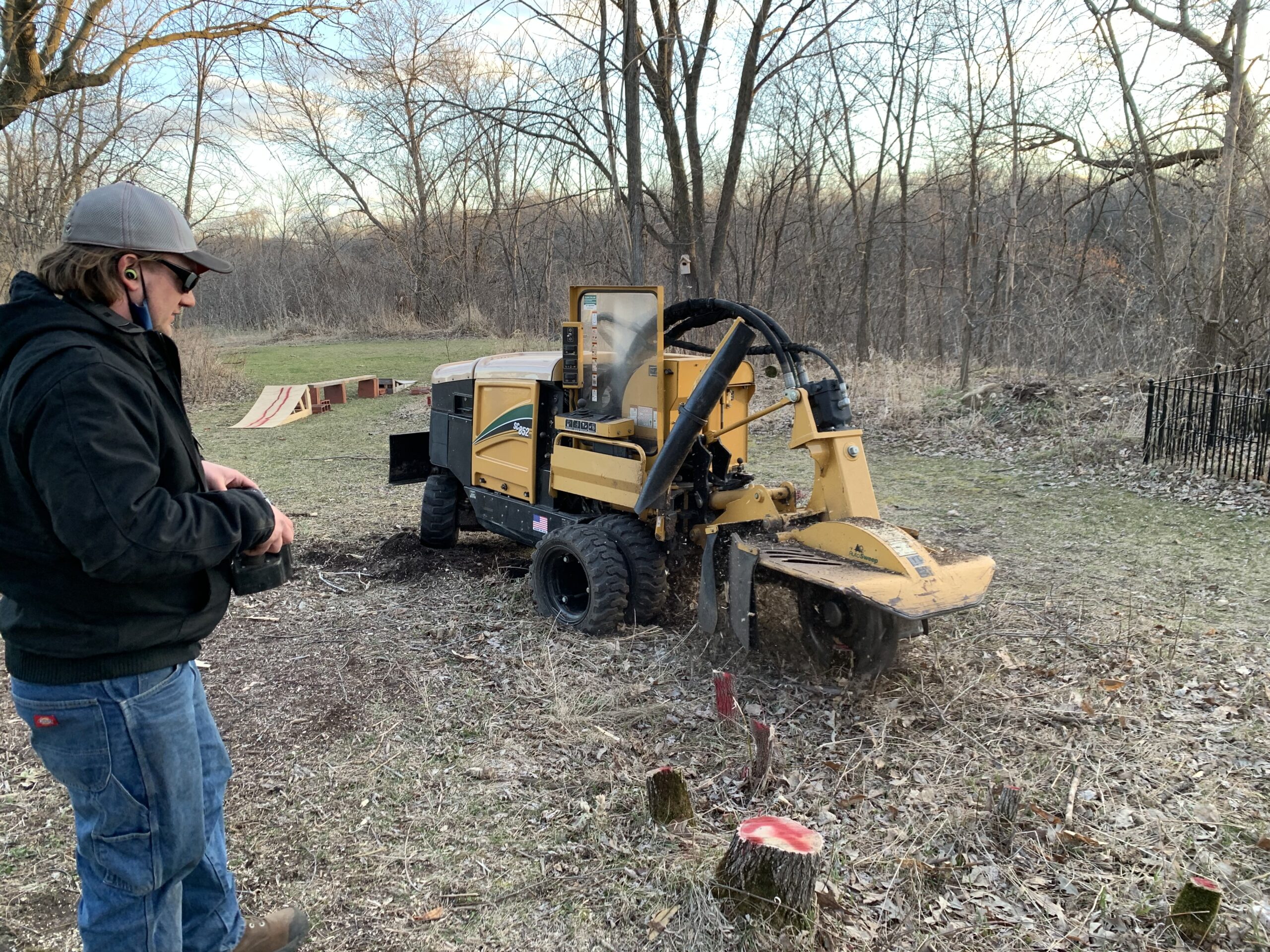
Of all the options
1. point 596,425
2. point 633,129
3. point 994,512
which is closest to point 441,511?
point 596,425

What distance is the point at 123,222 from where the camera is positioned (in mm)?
1919

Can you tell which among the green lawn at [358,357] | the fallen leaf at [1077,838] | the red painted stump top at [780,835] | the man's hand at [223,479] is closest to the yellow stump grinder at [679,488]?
the fallen leaf at [1077,838]

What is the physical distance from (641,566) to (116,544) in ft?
10.9

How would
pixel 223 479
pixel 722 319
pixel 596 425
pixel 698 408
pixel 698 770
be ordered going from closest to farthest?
pixel 223 479, pixel 698 770, pixel 698 408, pixel 722 319, pixel 596 425

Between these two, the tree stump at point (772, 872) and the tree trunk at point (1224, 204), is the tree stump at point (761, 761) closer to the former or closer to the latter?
the tree stump at point (772, 872)

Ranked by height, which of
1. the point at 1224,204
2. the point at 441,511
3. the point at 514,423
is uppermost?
the point at 1224,204

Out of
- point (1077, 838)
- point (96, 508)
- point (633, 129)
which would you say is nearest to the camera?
point (96, 508)

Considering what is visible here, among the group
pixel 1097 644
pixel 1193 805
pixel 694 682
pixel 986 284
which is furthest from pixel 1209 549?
pixel 986 284

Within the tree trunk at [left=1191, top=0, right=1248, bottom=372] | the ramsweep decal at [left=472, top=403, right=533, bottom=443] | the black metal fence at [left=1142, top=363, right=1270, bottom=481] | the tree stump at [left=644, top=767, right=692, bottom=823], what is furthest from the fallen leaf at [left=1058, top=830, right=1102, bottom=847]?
the tree trunk at [left=1191, top=0, right=1248, bottom=372]

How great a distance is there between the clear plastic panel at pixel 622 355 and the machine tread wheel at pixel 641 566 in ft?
1.84

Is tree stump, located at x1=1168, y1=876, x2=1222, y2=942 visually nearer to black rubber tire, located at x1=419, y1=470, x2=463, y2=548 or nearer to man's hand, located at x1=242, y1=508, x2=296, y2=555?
man's hand, located at x1=242, y1=508, x2=296, y2=555

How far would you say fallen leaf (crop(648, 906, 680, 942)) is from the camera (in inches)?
104

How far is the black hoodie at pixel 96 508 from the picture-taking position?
1.74 meters

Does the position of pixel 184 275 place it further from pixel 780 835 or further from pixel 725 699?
pixel 725 699
